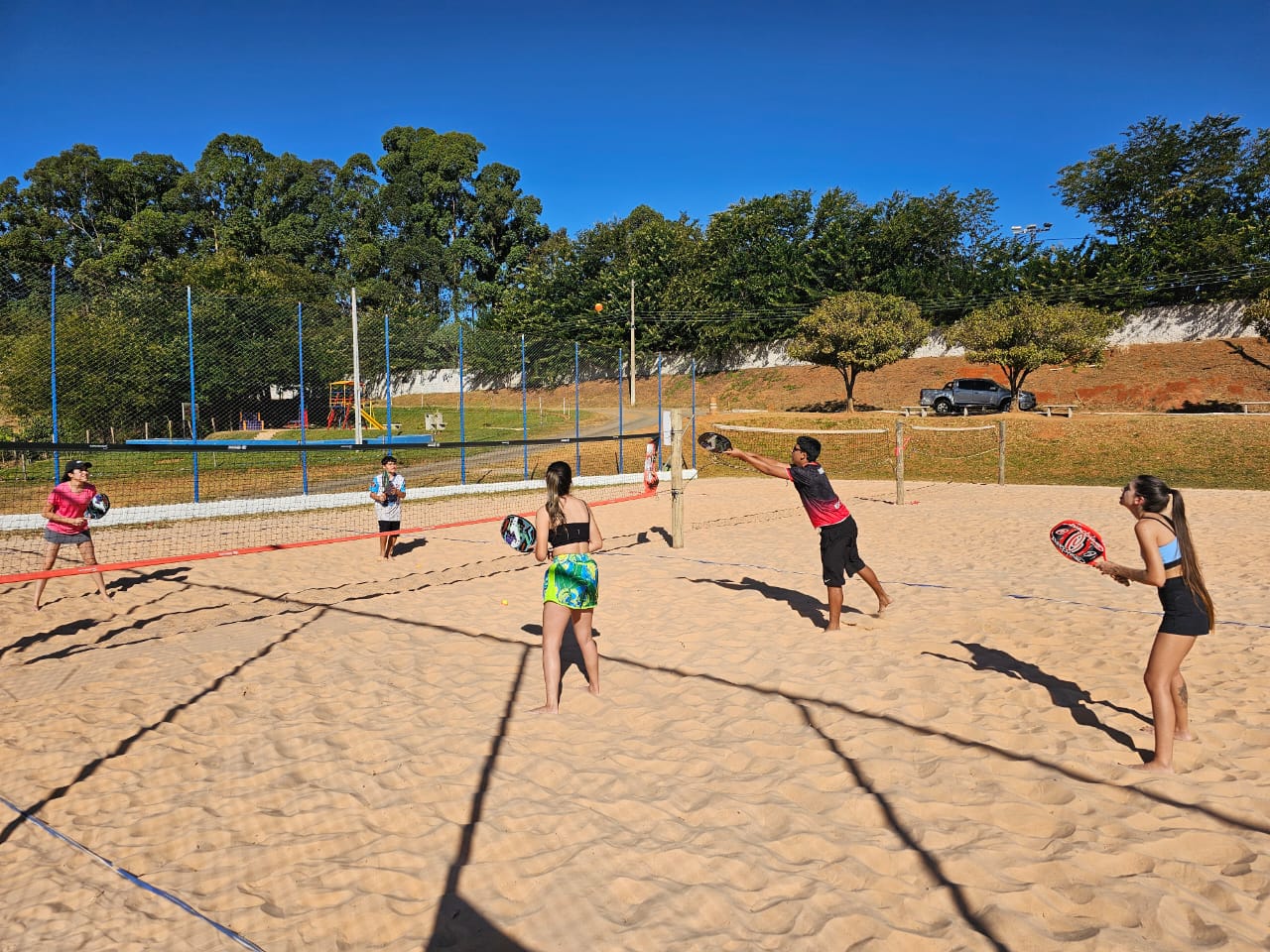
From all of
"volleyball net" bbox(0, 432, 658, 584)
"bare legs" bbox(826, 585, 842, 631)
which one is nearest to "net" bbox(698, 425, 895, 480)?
"volleyball net" bbox(0, 432, 658, 584)

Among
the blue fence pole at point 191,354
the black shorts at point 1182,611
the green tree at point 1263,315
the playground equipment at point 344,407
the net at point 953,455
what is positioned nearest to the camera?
the black shorts at point 1182,611

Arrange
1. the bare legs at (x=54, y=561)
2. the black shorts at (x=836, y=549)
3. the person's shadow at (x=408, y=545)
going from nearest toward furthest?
the black shorts at (x=836, y=549), the bare legs at (x=54, y=561), the person's shadow at (x=408, y=545)

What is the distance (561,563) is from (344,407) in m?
18.4

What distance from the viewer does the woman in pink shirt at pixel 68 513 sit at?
7668 millimetres

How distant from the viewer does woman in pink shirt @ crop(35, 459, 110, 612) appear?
7668 millimetres

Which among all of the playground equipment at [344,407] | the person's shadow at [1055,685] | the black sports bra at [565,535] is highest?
the playground equipment at [344,407]

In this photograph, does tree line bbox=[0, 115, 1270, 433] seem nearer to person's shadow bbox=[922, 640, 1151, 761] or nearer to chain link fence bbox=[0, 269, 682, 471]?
chain link fence bbox=[0, 269, 682, 471]

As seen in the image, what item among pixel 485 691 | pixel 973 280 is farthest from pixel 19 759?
pixel 973 280

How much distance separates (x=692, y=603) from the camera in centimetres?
788

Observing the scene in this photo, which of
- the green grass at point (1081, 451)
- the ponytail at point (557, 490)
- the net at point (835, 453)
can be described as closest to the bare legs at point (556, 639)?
the ponytail at point (557, 490)

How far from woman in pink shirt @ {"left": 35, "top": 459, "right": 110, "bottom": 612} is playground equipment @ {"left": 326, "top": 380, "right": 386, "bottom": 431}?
947 centimetres

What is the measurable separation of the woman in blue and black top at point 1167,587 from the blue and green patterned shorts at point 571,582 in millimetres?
2946

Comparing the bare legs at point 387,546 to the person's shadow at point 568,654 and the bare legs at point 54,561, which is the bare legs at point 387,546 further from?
the person's shadow at point 568,654

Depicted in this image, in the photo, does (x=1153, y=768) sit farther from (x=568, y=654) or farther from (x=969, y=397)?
(x=969, y=397)
